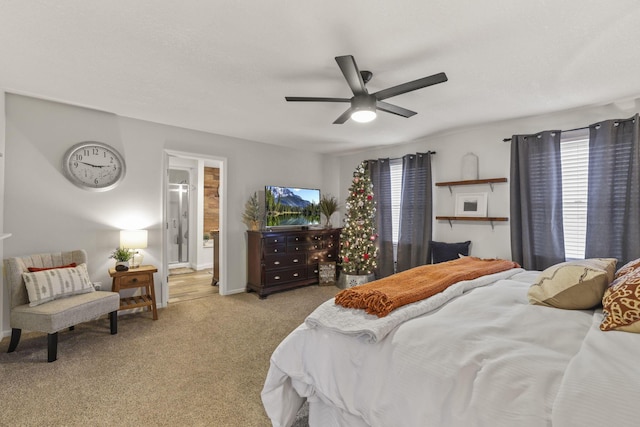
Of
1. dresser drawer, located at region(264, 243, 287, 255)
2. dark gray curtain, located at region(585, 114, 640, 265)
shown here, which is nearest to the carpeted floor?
dresser drawer, located at region(264, 243, 287, 255)

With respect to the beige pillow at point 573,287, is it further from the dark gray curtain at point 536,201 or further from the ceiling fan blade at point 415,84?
the dark gray curtain at point 536,201

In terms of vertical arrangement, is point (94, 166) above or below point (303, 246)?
above

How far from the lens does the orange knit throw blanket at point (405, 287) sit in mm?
1588

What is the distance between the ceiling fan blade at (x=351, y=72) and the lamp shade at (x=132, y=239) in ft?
9.81

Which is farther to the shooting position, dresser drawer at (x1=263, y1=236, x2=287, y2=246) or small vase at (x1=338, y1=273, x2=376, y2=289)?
small vase at (x1=338, y1=273, x2=376, y2=289)

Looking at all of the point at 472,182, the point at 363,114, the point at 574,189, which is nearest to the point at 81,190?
the point at 363,114

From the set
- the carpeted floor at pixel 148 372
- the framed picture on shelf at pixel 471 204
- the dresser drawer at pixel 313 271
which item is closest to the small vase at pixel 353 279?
the dresser drawer at pixel 313 271

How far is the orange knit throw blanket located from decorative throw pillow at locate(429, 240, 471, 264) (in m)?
1.67

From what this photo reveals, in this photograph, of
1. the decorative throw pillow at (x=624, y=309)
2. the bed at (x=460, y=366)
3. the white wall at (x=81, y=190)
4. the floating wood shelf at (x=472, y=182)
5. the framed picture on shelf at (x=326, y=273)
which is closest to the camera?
the bed at (x=460, y=366)

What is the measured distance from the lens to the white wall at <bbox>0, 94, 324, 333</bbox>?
3156 millimetres

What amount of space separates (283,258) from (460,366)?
384 cm

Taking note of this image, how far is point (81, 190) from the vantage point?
3.53 metres

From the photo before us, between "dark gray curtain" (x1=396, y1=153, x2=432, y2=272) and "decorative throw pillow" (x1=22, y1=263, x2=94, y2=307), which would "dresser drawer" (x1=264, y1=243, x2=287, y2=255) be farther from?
"decorative throw pillow" (x1=22, y1=263, x2=94, y2=307)

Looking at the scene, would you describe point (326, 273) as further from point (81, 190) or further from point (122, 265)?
point (81, 190)
